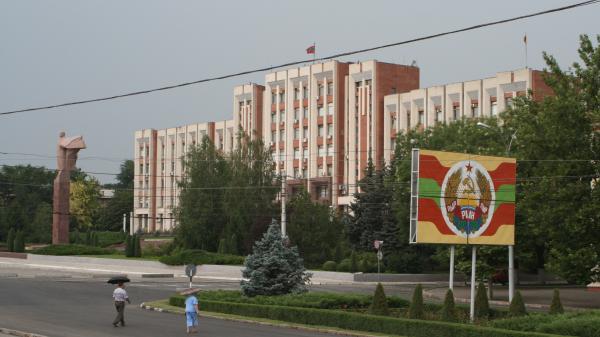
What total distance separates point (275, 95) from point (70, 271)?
36.7 meters

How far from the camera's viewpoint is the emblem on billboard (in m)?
32.7

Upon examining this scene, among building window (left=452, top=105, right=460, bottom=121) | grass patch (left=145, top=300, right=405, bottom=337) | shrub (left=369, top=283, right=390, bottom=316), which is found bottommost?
grass patch (left=145, top=300, right=405, bottom=337)

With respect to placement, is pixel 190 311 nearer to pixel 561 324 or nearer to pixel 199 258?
A: pixel 561 324

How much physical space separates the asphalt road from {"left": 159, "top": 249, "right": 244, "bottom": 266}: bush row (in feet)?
59.1

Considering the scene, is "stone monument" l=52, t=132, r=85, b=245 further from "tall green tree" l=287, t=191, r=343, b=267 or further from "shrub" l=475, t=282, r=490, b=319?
Result: "shrub" l=475, t=282, r=490, b=319

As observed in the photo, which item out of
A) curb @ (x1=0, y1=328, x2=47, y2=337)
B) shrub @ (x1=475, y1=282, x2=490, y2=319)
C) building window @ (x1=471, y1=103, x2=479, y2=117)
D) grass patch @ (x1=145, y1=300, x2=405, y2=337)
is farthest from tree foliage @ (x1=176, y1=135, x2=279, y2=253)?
curb @ (x1=0, y1=328, x2=47, y2=337)

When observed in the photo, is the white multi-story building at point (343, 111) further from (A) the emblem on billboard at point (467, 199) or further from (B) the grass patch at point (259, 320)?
(A) the emblem on billboard at point (467, 199)

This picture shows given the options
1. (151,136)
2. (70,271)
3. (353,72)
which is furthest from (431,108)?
(151,136)

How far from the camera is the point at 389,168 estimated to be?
233 feet

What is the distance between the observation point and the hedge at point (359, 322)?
25031 mm

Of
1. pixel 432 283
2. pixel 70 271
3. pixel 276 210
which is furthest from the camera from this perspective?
pixel 276 210

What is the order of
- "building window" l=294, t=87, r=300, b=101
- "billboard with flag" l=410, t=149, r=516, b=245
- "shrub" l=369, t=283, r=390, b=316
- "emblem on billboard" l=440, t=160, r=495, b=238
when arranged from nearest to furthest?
"shrub" l=369, t=283, r=390, b=316 < "billboard with flag" l=410, t=149, r=516, b=245 < "emblem on billboard" l=440, t=160, r=495, b=238 < "building window" l=294, t=87, r=300, b=101

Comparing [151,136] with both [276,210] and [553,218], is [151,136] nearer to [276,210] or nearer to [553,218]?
[276,210]

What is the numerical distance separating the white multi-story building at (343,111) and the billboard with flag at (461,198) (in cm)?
4214
